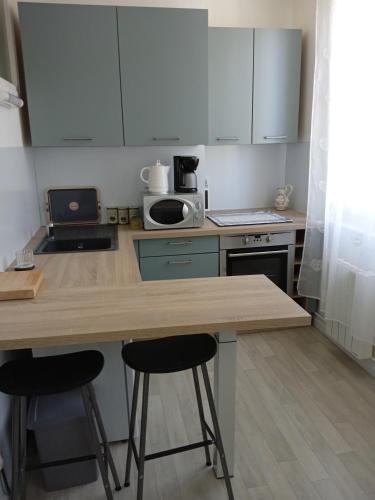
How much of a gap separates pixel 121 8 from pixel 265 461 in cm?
279

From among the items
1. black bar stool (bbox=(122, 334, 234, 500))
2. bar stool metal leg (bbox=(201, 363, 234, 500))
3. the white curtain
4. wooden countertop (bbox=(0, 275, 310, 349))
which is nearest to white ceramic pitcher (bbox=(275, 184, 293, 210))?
the white curtain

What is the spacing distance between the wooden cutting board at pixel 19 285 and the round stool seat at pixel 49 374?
0.85 ft

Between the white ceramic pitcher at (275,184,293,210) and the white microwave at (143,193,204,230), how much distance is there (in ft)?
2.95

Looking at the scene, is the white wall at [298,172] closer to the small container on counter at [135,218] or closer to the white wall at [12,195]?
the small container on counter at [135,218]

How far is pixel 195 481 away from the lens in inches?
70.8

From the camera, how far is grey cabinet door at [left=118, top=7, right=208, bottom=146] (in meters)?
2.67

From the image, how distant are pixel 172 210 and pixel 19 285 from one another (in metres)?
1.48

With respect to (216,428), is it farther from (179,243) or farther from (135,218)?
(135,218)

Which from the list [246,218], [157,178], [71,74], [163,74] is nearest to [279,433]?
[246,218]

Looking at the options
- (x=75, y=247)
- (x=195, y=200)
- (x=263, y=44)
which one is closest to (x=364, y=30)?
(x=263, y=44)

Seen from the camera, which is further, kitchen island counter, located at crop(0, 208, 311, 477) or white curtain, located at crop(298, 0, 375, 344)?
white curtain, located at crop(298, 0, 375, 344)

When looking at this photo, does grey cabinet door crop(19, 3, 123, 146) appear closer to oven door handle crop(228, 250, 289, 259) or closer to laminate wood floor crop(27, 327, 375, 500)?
oven door handle crop(228, 250, 289, 259)

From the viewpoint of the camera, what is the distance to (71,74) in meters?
2.65

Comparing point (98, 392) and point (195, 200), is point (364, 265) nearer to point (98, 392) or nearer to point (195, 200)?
point (195, 200)
